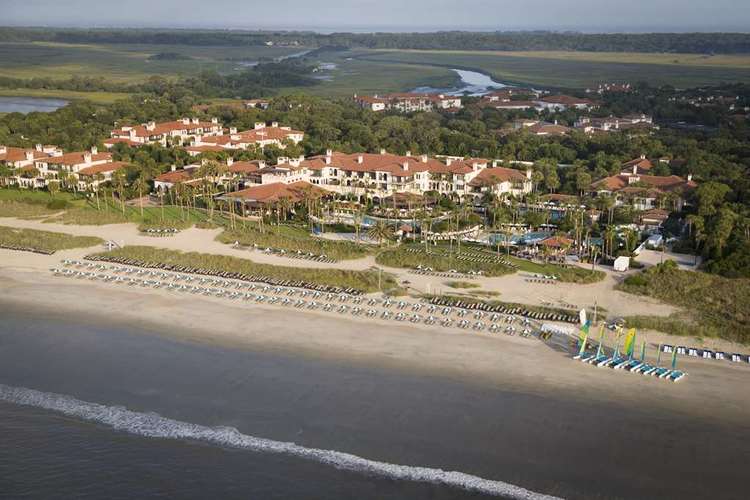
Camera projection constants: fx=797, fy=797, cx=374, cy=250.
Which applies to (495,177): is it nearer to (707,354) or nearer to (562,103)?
(707,354)

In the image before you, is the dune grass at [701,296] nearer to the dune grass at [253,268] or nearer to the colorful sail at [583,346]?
the colorful sail at [583,346]

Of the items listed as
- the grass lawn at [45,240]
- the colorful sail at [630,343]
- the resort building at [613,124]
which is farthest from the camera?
the resort building at [613,124]

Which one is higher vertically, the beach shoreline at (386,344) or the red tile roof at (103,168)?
the red tile roof at (103,168)

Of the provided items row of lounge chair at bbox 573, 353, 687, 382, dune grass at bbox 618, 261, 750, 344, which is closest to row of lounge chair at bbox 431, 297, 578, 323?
dune grass at bbox 618, 261, 750, 344

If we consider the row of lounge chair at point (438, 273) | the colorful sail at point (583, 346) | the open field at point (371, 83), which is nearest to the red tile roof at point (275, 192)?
the row of lounge chair at point (438, 273)

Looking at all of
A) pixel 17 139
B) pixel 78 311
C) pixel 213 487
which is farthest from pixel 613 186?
pixel 17 139

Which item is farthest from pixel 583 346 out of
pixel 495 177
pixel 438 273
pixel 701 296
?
pixel 495 177
